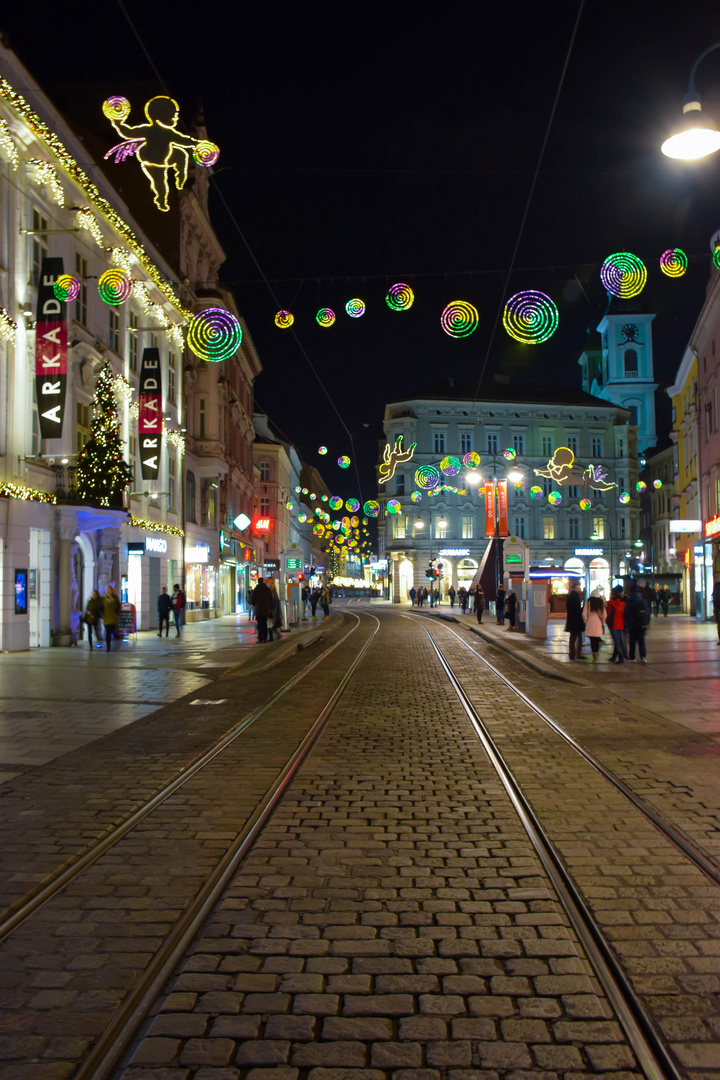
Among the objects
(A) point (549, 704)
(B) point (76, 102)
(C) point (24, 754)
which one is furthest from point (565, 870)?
(B) point (76, 102)

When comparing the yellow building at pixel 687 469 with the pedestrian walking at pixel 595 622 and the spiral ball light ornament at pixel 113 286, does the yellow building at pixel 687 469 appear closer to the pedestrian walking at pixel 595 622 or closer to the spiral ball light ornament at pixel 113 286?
the pedestrian walking at pixel 595 622

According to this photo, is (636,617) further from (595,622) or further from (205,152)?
(205,152)

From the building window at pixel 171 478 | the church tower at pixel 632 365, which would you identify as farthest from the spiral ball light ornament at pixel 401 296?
the church tower at pixel 632 365

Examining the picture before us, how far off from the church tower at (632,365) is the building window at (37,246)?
76818 mm

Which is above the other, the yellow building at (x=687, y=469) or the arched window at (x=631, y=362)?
the arched window at (x=631, y=362)

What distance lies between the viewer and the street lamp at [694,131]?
8.63 m

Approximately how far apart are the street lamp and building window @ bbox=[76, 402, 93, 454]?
20.0 metres

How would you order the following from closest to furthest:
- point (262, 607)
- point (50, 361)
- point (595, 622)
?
point (595, 622), point (50, 361), point (262, 607)

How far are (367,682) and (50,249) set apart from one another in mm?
15311

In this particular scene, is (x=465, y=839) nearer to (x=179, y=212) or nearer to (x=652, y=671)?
(x=652, y=671)

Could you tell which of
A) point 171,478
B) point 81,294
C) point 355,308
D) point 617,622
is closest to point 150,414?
point 81,294

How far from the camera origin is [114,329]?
97.6ft

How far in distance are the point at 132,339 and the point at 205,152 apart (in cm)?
1621

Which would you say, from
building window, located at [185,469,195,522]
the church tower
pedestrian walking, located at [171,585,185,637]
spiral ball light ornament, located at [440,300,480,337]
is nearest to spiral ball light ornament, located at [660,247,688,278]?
spiral ball light ornament, located at [440,300,480,337]
